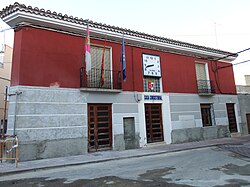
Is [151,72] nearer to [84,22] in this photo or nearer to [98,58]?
[98,58]

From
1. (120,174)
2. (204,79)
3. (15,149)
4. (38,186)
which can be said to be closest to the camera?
(38,186)

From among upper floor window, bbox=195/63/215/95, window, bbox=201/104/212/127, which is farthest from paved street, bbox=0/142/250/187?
upper floor window, bbox=195/63/215/95

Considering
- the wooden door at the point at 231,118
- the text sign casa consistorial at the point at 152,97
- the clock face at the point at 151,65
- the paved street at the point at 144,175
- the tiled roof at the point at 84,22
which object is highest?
the tiled roof at the point at 84,22

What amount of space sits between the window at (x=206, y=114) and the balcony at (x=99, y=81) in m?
6.65

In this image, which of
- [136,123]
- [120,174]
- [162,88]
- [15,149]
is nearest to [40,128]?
[15,149]

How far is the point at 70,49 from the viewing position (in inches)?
354

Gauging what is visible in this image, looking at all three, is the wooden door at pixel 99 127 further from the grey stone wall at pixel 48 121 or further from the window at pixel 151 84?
the window at pixel 151 84

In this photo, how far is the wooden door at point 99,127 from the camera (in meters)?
9.04

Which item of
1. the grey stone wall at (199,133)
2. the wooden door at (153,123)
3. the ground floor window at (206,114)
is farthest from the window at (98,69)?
the ground floor window at (206,114)

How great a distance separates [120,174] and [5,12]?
7761mm

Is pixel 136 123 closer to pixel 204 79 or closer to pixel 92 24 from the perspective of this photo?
pixel 92 24

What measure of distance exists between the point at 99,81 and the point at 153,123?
4001mm

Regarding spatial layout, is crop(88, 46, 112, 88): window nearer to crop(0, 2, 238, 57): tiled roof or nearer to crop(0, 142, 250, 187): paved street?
crop(0, 2, 238, 57): tiled roof

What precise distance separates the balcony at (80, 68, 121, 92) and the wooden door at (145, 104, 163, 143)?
7.79ft
